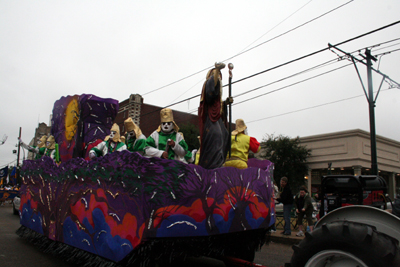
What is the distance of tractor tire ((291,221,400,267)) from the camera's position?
1946mm

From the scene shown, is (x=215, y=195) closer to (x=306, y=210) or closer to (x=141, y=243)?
(x=141, y=243)

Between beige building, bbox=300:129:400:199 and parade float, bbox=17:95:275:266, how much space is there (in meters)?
18.1

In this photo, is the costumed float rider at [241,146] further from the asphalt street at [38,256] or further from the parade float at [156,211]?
the asphalt street at [38,256]

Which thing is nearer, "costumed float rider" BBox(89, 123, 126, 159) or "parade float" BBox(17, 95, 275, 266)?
"parade float" BBox(17, 95, 275, 266)

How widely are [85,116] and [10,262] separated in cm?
325

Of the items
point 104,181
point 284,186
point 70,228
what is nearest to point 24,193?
point 70,228

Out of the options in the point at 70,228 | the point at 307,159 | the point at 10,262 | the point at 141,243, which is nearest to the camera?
the point at 141,243

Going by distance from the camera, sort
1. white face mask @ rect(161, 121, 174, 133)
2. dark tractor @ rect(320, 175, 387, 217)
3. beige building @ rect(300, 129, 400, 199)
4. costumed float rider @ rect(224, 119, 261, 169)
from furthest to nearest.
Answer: beige building @ rect(300, 129, 400, 199) → white face mask @ rect(161, 121, 174, 133) → costumed float rider @ rect(224, 119, 261, 169) → dark tractor @ rect(320, 175, 387, 217)

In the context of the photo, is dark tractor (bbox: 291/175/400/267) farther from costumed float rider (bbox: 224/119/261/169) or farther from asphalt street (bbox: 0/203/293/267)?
asphalt street (bbox: 0/203/293/267)

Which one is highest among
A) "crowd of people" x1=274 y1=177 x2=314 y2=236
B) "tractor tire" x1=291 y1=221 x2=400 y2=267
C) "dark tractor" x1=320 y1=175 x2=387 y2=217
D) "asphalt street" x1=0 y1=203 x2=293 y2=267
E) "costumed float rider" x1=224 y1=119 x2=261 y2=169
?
"costumed float rider" x1=224 y1=119 x2=261 y2=169

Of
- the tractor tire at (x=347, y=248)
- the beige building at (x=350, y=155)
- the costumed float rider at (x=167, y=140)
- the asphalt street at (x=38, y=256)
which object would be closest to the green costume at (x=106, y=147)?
the costumed float rider at (x=167, y=140)

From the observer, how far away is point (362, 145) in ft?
68.5

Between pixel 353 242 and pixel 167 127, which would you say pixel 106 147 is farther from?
pixel 353 242

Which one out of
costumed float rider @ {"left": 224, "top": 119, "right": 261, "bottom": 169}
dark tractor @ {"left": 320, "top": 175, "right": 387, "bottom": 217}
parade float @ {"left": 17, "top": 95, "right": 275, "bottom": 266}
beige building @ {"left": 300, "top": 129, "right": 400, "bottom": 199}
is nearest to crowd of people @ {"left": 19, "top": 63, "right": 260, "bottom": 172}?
costumed float rider @ {"left": 224, "top": 119, "right": 261, "bottom": 169}
